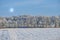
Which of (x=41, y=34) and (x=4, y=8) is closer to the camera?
(x=4, y=8)

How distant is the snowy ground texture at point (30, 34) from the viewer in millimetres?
2534

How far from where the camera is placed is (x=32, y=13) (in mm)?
2594

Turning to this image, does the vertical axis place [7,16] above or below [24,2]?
below

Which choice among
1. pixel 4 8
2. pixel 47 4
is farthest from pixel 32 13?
pixel 4 8

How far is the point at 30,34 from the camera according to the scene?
2.64 meters

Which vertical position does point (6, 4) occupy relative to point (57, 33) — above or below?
above

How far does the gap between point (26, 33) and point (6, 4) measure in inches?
28.4

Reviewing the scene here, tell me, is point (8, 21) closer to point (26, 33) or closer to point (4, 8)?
point (4, 8)

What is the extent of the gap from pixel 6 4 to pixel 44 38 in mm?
1056

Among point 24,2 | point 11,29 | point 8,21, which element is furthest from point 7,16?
point 24,2

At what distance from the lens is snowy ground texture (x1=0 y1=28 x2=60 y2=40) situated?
2.53 meters

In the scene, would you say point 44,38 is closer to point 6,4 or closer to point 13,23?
point 13,23

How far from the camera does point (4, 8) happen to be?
8.25 ft

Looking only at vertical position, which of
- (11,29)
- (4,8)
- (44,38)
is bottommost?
(44,38)
